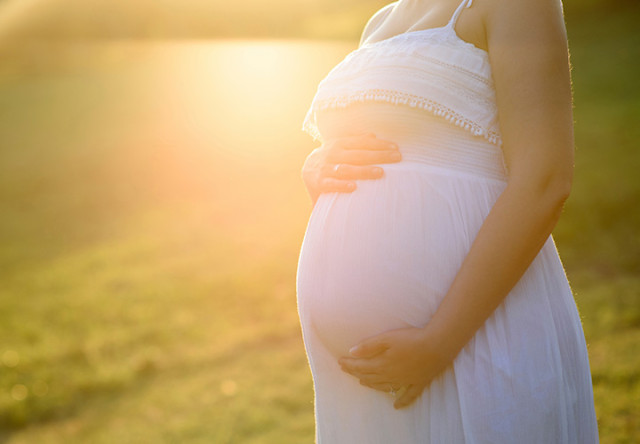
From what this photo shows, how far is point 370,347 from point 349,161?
529mm

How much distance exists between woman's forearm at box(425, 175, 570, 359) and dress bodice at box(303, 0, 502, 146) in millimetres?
205

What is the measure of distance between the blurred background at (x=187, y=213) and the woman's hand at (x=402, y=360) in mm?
2162

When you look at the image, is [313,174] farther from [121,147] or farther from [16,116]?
[16,116]

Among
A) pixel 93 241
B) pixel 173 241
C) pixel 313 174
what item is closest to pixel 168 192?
pixel 93 241

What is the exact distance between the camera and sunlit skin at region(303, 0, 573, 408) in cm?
124

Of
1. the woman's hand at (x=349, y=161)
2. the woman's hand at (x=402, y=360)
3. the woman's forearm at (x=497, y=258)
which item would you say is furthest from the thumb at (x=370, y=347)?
the woman's hand at (x=349, y=161)

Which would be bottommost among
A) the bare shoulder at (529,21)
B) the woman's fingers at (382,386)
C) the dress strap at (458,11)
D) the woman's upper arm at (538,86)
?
the woman's fingers at (382,386)

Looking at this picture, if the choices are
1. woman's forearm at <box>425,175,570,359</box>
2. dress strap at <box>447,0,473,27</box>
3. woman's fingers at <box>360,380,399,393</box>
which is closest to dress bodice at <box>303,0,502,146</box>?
dress strap at <box>447,0,473,27</box>

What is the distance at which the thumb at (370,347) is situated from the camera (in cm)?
137

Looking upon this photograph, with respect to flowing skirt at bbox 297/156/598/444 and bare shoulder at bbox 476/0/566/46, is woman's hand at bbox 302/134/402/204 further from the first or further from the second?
bare shoulder at bbox 476/0/566/46

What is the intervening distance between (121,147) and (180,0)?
487 cm

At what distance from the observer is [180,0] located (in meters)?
15.6

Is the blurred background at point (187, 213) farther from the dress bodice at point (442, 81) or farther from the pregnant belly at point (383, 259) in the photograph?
the dress bodice at point (442, 81)

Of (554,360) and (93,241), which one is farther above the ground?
(93,241)
